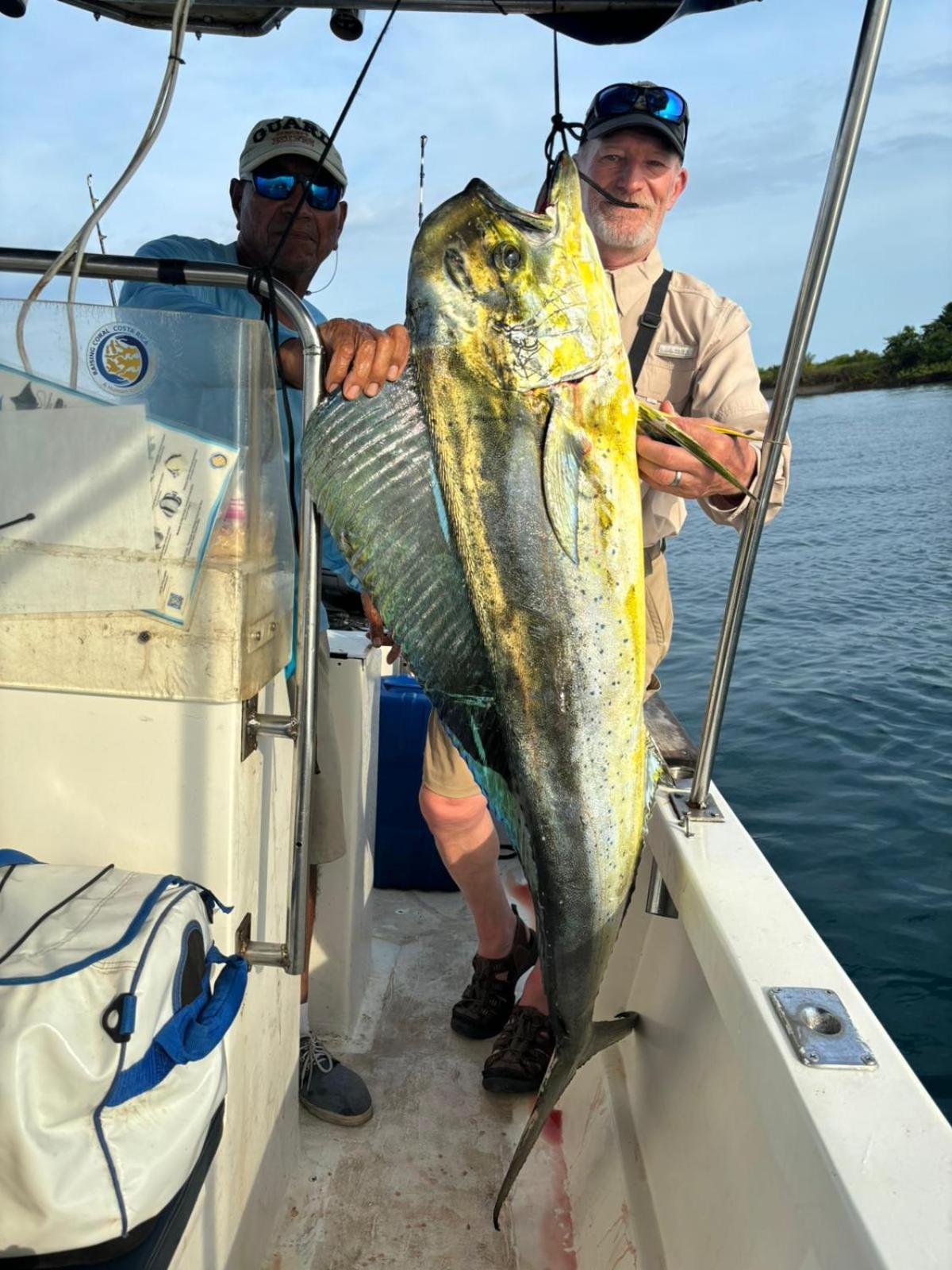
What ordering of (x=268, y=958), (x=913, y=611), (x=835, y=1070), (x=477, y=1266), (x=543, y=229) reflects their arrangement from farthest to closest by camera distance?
(x=913, y=611)
(x=477, y=1266)
(x=268, y=958)
(x=543, y=229)
(x=835, y=1070)

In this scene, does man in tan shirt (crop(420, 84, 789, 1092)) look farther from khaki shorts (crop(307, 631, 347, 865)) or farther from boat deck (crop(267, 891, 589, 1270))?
khaki shorts (crop(307, 631, 347, 865))

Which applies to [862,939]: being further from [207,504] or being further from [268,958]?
[207,504]

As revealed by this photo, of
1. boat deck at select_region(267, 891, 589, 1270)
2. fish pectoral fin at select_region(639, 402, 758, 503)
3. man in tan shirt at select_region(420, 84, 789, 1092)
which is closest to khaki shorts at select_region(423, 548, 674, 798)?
man in tan shirt at select_region(420, 84, 789, 1092)

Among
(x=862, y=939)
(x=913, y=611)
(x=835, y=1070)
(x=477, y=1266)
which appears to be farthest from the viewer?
(x=913, y=611)

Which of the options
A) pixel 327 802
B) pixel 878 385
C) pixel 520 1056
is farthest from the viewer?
pixel 878 385

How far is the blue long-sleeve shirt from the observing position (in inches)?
77.1

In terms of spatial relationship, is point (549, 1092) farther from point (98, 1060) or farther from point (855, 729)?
point (855, 729)

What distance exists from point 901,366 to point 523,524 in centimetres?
8129

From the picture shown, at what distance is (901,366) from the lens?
234 feet

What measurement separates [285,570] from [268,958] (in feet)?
2.40

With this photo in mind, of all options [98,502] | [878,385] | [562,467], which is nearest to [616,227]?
[562,467]

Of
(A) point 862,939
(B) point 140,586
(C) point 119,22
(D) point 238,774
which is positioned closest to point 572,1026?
(D) point 238,774

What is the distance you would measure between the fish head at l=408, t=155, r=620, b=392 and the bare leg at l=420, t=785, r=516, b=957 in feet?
4.80

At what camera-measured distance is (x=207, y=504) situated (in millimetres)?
1458
